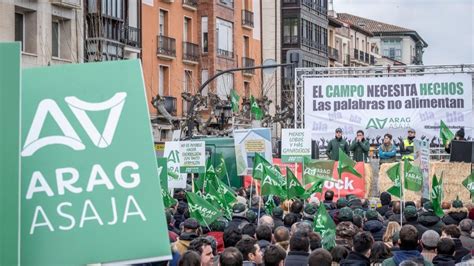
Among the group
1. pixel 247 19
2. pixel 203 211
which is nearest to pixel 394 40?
pixel 247 19

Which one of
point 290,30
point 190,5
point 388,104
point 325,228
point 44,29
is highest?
point 290,30

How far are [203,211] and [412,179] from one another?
4.97 metres

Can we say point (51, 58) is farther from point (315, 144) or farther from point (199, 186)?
point (199, 186)

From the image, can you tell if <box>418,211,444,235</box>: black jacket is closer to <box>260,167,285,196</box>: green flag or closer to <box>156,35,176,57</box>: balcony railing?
<box>260,167,285,196</box>: green flag

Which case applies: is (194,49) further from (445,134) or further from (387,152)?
(387,152)

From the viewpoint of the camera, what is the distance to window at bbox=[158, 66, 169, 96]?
5081 centimetres

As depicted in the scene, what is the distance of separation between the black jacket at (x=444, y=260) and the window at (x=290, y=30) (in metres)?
60.6

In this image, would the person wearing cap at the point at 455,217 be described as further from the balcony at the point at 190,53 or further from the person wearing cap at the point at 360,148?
the balcony at the point at 190,53

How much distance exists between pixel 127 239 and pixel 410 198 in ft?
55.0

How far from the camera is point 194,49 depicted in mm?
54500

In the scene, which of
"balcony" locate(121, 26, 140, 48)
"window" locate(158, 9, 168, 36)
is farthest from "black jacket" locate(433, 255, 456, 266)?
"window" locate(158, 9, 168, 36)

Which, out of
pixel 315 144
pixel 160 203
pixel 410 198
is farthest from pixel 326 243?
pixel 315 144

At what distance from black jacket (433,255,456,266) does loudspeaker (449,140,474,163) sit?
45.3 ft

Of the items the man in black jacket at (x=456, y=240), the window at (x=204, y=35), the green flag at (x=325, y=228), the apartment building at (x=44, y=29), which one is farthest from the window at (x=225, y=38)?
the man in black jacket at (x=456, y=240)
